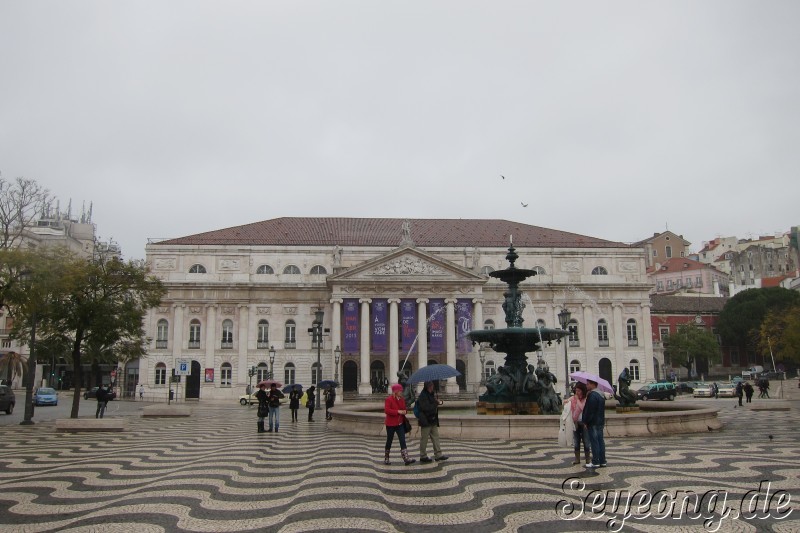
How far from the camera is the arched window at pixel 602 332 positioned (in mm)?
56375

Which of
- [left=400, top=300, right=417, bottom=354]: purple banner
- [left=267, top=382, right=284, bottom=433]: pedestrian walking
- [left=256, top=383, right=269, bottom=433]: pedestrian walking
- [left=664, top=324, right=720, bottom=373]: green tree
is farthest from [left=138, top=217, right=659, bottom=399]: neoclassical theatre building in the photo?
[left=256, top=383, right=269, bottom=433]: pedestrian walking

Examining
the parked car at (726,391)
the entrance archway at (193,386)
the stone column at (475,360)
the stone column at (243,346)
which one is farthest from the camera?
the stone column at (243,346)

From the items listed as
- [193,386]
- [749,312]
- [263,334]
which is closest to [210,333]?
[263,334]

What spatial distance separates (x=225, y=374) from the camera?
53156mm

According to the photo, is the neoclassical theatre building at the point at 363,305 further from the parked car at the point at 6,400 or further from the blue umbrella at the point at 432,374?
the blue umbrella at the point at 432,374

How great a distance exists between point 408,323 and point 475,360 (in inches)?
263

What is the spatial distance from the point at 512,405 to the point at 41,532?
43.3 feet

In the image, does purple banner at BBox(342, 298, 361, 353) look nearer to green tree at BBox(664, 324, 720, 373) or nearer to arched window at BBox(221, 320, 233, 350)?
arched window at BBox(221, 320, 233, 350)

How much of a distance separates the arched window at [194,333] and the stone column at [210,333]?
0.99 m

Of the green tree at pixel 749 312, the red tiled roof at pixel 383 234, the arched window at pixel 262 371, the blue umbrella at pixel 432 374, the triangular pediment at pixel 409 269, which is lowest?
the blue umbrella at pixel 432 374

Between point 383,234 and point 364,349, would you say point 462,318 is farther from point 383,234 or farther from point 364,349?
point 383,234

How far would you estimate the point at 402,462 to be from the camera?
1203 cm

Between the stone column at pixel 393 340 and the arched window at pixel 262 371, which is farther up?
the stone column at pixel 393 340

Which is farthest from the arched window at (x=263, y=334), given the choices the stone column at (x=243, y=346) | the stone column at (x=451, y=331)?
the stone column at (x=451, y=331)
